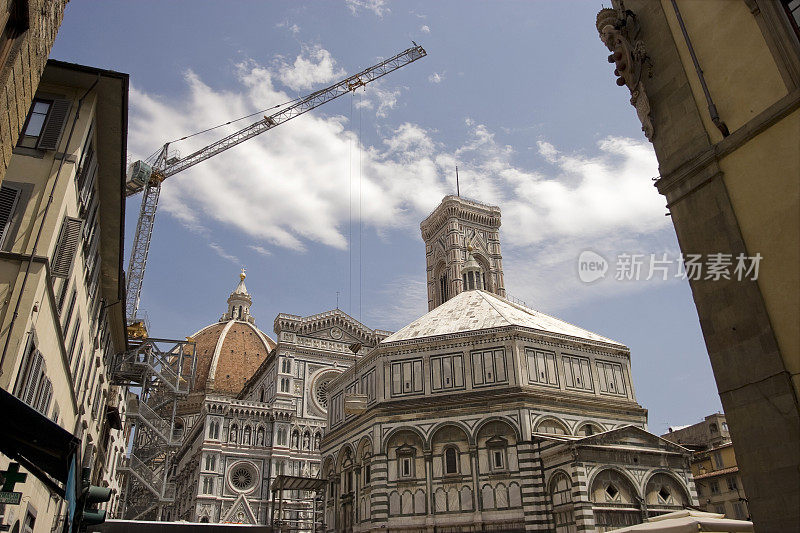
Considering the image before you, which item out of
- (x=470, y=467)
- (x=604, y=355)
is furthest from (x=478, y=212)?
(x=470, y=467)

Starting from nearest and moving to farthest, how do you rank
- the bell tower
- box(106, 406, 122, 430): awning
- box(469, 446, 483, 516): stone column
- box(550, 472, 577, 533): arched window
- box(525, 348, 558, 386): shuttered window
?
box(550, 472, 577, 533): arched window < box(469, 446, 483, 516): stone column < box(106, 406, 122, 430): awning < box(525, 348, 558, 386): shuttered window < the bell tower

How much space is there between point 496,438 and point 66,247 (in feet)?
74.9

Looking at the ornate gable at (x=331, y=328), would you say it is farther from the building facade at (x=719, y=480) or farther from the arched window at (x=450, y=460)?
the arched window at (x=450, y=460)

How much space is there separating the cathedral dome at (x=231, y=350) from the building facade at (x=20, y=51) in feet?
278

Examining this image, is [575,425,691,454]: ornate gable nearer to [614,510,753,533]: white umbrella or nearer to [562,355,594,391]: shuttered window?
[562,355,594,391]: shuttered window

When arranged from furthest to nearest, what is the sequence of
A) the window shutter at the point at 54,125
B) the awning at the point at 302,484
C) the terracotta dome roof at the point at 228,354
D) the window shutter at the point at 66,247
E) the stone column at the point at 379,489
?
the terracotta dome roof at the point at 228,354, the awning at the point at 302,484, the stone column at the point at 379,489, the window shutter at the point at 54,125, the window shutter at the point at 66,247

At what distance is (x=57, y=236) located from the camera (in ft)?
42.4

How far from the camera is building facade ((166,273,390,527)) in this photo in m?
52.6

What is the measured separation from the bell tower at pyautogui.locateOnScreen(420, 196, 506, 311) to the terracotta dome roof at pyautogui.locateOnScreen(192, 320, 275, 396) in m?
33.4

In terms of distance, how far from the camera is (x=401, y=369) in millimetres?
33750

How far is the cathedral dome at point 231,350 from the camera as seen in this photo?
94438 millimetres

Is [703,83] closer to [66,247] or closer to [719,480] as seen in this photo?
[66,247]

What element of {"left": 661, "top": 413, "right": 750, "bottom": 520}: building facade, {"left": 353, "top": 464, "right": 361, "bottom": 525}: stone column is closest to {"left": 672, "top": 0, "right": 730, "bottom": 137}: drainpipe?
{"left": 353, "top": 464, "right": 361, "bottom": 525}: stone column

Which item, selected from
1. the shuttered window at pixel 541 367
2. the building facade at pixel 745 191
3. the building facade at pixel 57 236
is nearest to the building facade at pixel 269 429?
the shuttered window at pixel 541 367
